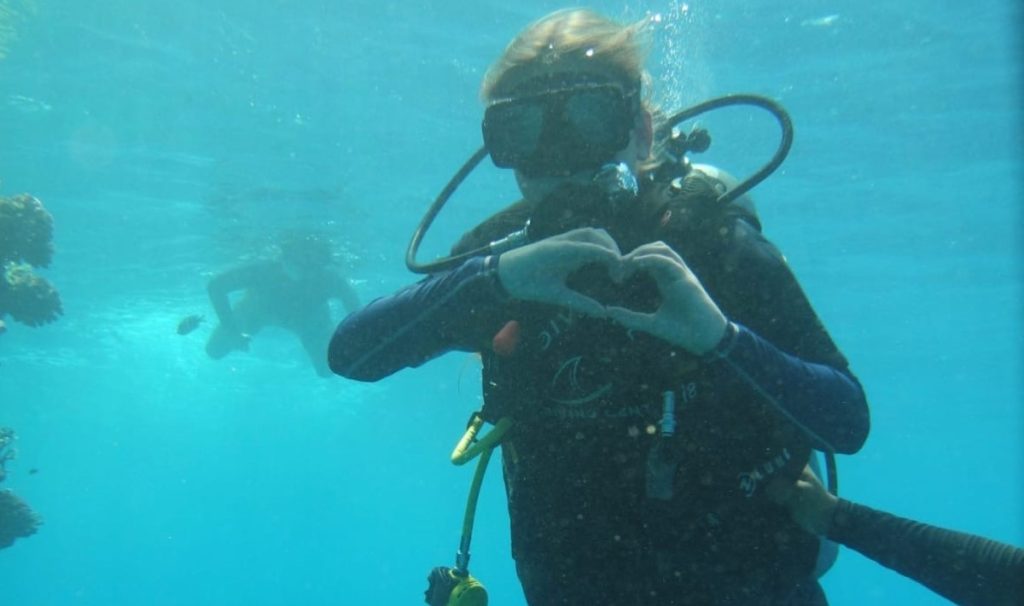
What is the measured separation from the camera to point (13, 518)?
12.5 metres

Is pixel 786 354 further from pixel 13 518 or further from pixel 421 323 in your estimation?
pixel 13 518

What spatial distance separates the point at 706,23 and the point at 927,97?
5.62 meters

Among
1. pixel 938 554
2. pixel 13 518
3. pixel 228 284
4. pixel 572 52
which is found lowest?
pixel 938 554

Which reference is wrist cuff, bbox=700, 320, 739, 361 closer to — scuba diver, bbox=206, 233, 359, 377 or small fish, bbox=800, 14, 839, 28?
small fish, bbox=800, 14, 839, 28

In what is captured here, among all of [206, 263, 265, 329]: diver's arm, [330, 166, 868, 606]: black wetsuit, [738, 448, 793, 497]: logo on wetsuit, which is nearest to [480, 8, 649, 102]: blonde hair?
[330, 166, 868, 606]: black wetsuit

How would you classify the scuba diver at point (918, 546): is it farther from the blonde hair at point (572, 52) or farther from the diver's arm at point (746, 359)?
the blonde hair at point (572, 52)

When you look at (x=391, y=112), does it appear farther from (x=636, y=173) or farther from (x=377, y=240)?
(x=636, y=173)

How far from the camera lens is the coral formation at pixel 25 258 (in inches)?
464

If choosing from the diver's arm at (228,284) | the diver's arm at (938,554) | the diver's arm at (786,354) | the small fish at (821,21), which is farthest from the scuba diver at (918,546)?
the diver's arm at (228,284)

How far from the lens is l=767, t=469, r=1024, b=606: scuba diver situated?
2.32 m

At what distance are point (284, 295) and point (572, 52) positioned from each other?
22.9 meters

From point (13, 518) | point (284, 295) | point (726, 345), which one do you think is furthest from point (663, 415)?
point (284, 295)

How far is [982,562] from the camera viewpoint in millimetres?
2348

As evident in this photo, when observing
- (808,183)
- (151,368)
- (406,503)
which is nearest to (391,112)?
(808,183)
